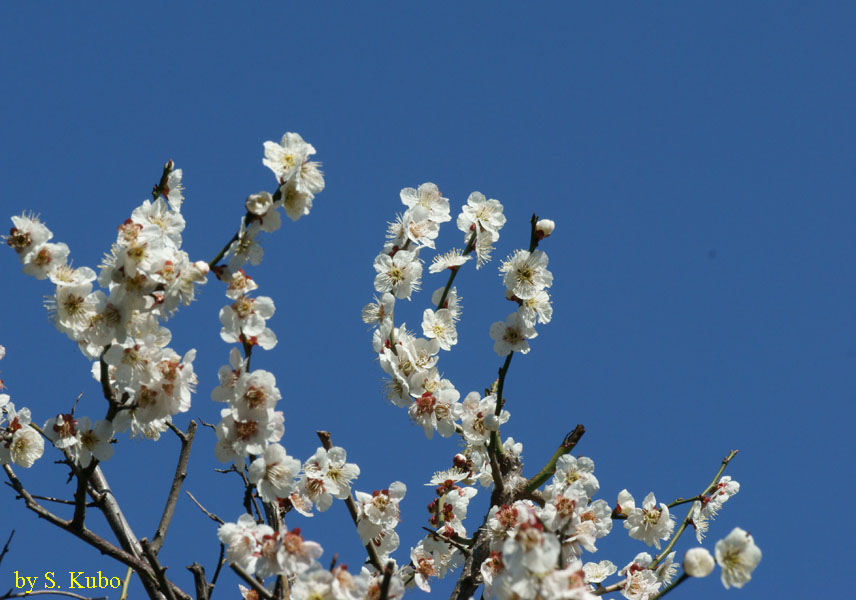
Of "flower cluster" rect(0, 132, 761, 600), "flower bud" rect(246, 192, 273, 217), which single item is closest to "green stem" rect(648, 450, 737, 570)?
"flower cluster" rect(0, 132, 761, 600)

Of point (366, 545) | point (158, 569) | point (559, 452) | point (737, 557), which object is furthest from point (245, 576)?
point (559, 452)

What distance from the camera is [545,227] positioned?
365cm

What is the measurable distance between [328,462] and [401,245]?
1002mm

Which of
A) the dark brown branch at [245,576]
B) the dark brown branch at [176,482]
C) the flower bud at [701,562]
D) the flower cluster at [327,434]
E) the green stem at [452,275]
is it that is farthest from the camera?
the green stem at [452,275]

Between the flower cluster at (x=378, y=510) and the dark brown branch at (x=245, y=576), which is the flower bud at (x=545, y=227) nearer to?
the flower cluster at (x=378, y=510)

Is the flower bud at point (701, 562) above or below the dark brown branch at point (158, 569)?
below

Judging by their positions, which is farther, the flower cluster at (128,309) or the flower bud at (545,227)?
the flower bud at (545,227)

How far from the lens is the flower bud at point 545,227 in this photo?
3.65 metres

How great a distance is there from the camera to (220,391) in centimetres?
305

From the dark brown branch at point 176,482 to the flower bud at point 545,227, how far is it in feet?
5.34

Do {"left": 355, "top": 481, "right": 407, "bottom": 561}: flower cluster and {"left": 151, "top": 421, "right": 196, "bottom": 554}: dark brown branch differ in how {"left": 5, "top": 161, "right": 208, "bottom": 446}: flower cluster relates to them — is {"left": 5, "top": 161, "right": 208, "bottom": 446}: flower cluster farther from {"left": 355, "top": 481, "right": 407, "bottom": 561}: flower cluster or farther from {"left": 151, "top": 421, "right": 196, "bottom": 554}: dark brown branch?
{"left": 355, "top": 481, "right": 407, "bottom": 561}: flower cluster

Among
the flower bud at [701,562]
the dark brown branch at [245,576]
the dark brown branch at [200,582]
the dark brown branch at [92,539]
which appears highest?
the dark brown branch at [92,539]

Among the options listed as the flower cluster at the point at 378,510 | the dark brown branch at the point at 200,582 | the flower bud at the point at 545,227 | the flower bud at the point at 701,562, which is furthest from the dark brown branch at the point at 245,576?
the flower bud at the point at 545,227

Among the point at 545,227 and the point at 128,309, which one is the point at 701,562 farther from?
the point at 128,309
